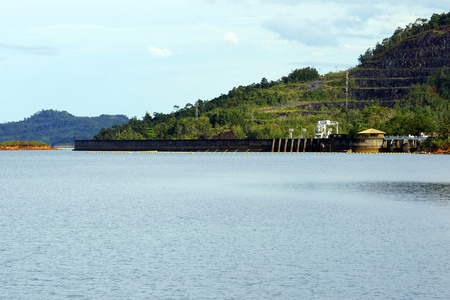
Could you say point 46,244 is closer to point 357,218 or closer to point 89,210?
point 89,210

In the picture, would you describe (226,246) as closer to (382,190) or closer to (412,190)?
(382,190)

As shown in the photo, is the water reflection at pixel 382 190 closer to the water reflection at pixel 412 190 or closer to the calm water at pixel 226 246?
the water reflection at pixel 412 190

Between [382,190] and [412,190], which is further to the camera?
[382,190]

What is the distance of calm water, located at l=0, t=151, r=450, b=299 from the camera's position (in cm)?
2323

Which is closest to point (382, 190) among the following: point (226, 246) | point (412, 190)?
point (412, 190)

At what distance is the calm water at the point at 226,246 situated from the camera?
23234 mm

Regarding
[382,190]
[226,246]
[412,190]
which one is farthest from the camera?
[382,190]

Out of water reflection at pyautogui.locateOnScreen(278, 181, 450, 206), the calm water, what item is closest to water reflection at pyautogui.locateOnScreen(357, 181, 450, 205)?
water reflection at pyautogui.locateOnScreen(278, 181, 450, 206)

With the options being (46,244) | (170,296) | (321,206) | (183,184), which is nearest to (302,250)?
(170,296)

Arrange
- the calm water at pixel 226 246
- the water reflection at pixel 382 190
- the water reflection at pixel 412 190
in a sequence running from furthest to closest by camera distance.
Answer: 1. the water reflection at pixel 382 190
2. the water reflection at pixel 412 190
3. the calm water at pixel 226 246

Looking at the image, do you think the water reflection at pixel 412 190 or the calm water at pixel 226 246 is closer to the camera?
the calm water at pixel 226 246

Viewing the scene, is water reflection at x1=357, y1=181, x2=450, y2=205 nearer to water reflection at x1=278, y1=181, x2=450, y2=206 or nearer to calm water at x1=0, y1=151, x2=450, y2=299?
water reflection at x1=278, y1=181, x2=450, y2=206

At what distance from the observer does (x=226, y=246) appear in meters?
31.7

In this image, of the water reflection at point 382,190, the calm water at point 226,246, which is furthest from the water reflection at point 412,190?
the calm water at point 226,246
